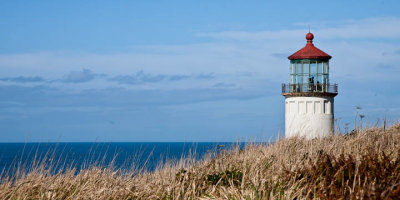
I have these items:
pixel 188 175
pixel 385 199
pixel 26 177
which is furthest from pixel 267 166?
pixel 26 177

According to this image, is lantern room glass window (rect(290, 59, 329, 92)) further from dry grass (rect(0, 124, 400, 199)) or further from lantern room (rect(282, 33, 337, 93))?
dry grass (rect(0, 124, 400, 199))

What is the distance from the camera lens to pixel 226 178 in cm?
747

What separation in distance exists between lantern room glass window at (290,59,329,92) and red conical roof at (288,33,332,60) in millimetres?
216

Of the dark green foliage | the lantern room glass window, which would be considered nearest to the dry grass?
the dark green foliage

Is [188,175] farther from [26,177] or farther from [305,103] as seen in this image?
[305,103]

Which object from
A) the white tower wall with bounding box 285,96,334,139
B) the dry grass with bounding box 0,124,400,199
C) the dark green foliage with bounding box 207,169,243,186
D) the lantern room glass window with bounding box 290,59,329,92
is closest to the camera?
the dry grass with bounding box 0,124,400,199

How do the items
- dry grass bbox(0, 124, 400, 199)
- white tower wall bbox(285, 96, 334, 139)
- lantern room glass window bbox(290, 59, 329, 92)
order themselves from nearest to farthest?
dry grass bbox(0, 124, 400, 199) → white tower wall bbox(285, 96, 334, 139) → lantern room glass window bbox(290, 59, 329, 92)

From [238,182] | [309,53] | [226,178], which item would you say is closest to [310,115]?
[309,53]

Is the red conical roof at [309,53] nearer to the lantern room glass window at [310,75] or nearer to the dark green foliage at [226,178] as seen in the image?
the lantern room glass window at [310,75]

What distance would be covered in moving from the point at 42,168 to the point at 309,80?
14.2 meters

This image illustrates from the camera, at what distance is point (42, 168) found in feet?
25.1

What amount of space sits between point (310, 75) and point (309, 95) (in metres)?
0.92

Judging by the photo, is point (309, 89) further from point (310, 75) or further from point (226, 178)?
point (226, 178)

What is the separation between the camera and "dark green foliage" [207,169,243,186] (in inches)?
293
